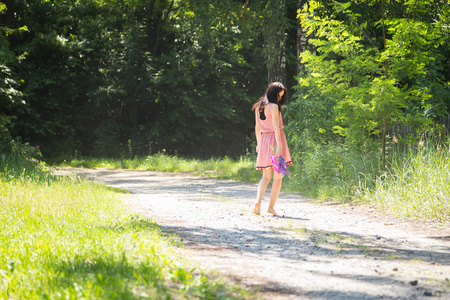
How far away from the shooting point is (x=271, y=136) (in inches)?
317

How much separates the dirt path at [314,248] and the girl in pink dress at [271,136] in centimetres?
43

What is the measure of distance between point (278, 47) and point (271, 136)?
8987 mm

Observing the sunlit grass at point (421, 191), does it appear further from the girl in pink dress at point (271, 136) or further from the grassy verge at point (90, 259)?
the grassy verge at point (90, 259)

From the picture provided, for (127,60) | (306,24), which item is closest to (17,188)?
(306,24)

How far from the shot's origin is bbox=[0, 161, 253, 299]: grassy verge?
3.53m

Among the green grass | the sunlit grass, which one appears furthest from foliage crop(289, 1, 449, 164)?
the green grass

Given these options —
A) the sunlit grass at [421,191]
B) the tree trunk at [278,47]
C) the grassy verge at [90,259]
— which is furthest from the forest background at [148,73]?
the grassy verge at [90,259]

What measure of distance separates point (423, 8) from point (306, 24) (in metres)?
2.32

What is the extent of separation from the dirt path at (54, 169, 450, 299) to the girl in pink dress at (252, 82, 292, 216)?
1.40 ft

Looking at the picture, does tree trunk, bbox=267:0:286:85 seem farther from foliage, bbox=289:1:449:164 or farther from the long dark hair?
the long dark hair

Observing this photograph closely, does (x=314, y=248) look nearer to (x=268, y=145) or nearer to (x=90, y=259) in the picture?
(x=90, y=259)

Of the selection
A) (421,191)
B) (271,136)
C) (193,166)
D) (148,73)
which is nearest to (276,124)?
(271,136)

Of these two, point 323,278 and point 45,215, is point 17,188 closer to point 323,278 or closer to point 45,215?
→ point 45,215

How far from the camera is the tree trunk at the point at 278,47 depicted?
15.5 metres
